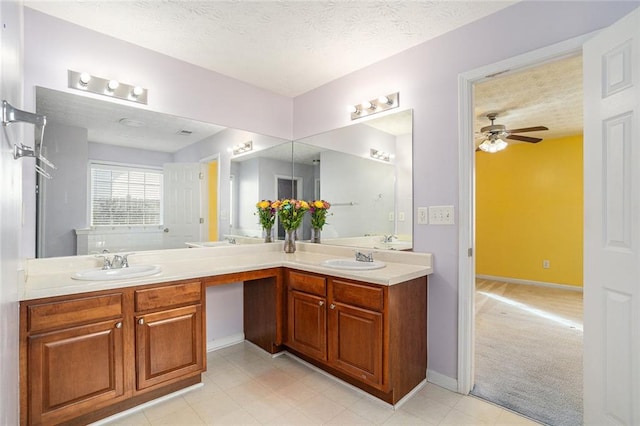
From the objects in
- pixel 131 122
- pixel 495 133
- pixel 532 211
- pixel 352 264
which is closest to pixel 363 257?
pixel 352 264

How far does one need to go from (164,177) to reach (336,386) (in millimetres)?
2055

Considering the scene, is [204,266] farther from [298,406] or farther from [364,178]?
[364,178]

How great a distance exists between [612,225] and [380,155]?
5.05 ft

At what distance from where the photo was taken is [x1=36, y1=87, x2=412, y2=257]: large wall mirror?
206cm

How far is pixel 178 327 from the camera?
6.51ft

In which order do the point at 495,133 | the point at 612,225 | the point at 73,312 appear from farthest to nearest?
the point at 495,133 → the point at 73,312 → the point at 612,225

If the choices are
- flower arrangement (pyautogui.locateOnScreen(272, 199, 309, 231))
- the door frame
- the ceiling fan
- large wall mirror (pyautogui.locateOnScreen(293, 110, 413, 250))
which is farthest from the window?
the ceiling fan

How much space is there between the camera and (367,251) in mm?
2602

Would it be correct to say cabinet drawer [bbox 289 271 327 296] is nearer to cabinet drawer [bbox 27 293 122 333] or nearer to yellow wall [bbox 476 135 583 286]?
cabinet drawer [bbox 27 293 122 333]

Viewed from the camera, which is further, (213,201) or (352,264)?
(213,201)

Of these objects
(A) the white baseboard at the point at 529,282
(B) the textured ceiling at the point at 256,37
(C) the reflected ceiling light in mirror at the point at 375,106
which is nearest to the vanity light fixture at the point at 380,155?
(B) the textured ceiling at the point at 256,37

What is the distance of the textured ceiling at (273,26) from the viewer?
6.27 feet

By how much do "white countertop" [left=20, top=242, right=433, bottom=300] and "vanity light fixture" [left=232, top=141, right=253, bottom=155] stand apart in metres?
0.90

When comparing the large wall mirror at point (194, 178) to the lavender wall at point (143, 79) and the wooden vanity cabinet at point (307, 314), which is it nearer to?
the lavender wall at point (143, 79)
